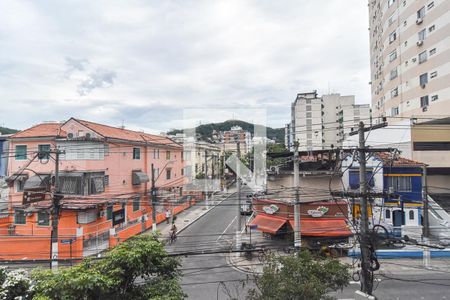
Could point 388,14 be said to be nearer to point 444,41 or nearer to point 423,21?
point 423,21

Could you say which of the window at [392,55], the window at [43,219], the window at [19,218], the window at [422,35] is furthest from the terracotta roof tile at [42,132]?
the window at [392,55]

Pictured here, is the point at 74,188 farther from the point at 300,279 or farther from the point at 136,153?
the point at 300,279

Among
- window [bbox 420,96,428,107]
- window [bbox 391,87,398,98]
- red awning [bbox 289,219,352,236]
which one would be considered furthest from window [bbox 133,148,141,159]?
window [bbox 391,87,398,98]

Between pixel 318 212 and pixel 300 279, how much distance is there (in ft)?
38.0

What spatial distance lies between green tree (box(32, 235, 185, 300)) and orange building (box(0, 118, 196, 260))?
10029 mm

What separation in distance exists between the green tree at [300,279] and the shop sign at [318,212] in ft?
33.9

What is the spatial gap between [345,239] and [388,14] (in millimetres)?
27833

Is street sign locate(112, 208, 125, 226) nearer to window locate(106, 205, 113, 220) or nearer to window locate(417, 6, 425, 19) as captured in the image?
window locate(106, 205, 113, 220)

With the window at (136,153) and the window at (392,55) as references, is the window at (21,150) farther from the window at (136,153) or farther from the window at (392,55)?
the window at (392,55)

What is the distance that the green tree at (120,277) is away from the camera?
597cm

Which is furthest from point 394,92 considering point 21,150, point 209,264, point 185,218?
point 21,150

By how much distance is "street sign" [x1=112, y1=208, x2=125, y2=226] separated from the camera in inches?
834

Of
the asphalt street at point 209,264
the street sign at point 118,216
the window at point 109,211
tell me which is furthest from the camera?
the street sign at point 118,216

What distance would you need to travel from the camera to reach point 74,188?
1902 cm
